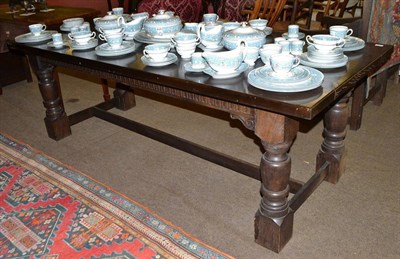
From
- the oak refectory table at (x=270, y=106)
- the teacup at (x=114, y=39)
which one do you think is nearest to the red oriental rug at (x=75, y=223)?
the oak refectory table at (x=270, y=106)

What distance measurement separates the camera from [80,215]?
A: 5.72 feet

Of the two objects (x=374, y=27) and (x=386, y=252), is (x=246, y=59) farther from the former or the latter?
(x=374, y=27)

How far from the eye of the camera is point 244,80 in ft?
4.44

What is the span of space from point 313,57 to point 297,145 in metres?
0.89

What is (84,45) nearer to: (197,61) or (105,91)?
(197,61)

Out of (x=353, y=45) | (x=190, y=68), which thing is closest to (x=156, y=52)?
(x=190, y=68)

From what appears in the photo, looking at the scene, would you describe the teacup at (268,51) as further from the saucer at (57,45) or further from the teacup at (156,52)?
the saucer at (57,45)

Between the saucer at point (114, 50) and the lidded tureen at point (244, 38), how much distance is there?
47cm

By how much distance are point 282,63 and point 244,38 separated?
0.32 m

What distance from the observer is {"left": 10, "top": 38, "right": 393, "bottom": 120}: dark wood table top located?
1.17m

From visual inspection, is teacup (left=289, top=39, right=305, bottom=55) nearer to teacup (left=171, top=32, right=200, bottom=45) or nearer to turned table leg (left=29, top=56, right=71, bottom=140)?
teacup (left=171, top=32, right=200, bottom=45)

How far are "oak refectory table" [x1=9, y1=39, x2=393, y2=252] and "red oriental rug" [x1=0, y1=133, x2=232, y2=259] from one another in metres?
0.33

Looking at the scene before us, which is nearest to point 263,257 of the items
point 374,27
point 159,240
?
point 159,240

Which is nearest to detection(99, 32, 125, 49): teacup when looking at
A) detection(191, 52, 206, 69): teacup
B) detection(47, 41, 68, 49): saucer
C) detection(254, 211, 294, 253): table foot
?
detection(47, 41, 68, 49): saucer
